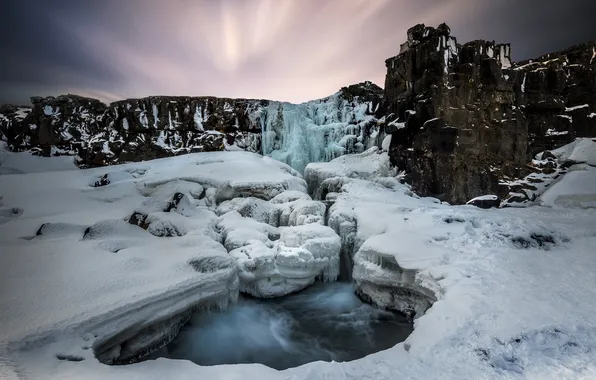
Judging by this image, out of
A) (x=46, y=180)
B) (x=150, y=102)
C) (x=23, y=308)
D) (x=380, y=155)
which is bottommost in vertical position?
(x=23, y=308)

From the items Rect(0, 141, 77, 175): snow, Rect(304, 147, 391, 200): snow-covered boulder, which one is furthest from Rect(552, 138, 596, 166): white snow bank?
Rect(0, 141, 77, 175): snow

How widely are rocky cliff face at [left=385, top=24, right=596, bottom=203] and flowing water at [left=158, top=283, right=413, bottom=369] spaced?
32.9 feet

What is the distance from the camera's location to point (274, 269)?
9242 mm

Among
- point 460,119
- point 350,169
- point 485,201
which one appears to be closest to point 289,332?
point 350,169

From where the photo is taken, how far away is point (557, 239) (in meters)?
8.76

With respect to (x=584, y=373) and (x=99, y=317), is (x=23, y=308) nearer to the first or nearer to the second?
(x=99, y=317)

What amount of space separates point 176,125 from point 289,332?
68.2 ft

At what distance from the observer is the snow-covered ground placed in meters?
4.49

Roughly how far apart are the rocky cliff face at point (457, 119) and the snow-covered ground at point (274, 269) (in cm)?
357

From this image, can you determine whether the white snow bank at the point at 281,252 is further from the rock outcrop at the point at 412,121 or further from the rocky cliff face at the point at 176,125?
the rocky cliff face at the point at 176,125

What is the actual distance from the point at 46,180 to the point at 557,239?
2131 centimetres

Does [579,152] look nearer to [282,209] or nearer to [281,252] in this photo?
[282,209]

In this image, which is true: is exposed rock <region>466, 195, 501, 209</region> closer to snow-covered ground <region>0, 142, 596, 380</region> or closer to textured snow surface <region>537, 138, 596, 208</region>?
textured snow surface <region>537, 138, 596, 208</region>

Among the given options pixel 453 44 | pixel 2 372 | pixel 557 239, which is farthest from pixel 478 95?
pixel 2 372
